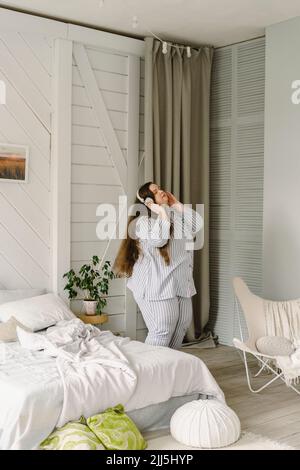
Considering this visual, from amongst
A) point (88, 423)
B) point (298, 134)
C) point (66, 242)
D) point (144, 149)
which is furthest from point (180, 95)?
point (88, 423)

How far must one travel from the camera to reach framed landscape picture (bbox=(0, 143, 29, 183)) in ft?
16.3

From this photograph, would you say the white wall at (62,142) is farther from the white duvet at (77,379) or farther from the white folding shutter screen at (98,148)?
the white duvet at (77,379)

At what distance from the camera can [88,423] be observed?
334cm

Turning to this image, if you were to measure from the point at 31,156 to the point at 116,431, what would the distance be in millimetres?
2587

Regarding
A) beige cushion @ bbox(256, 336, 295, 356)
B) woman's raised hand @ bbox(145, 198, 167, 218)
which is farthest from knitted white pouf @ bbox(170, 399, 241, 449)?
woman's raised hand @ bbox(145, 198, 167, 218)

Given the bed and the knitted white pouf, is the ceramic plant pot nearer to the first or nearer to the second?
the bed

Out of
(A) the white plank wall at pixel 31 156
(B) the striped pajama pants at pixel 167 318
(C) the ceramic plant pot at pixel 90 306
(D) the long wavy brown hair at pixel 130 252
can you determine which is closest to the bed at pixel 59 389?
(B) the striped pajama pants at pixel 167 318

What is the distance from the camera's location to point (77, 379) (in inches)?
137

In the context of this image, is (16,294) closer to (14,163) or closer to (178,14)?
(14,163)

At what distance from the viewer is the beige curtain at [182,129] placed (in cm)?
564

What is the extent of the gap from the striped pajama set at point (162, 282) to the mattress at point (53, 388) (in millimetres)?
566

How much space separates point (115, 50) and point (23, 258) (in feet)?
6.40

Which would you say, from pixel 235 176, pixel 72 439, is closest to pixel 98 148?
pixel 235 176
